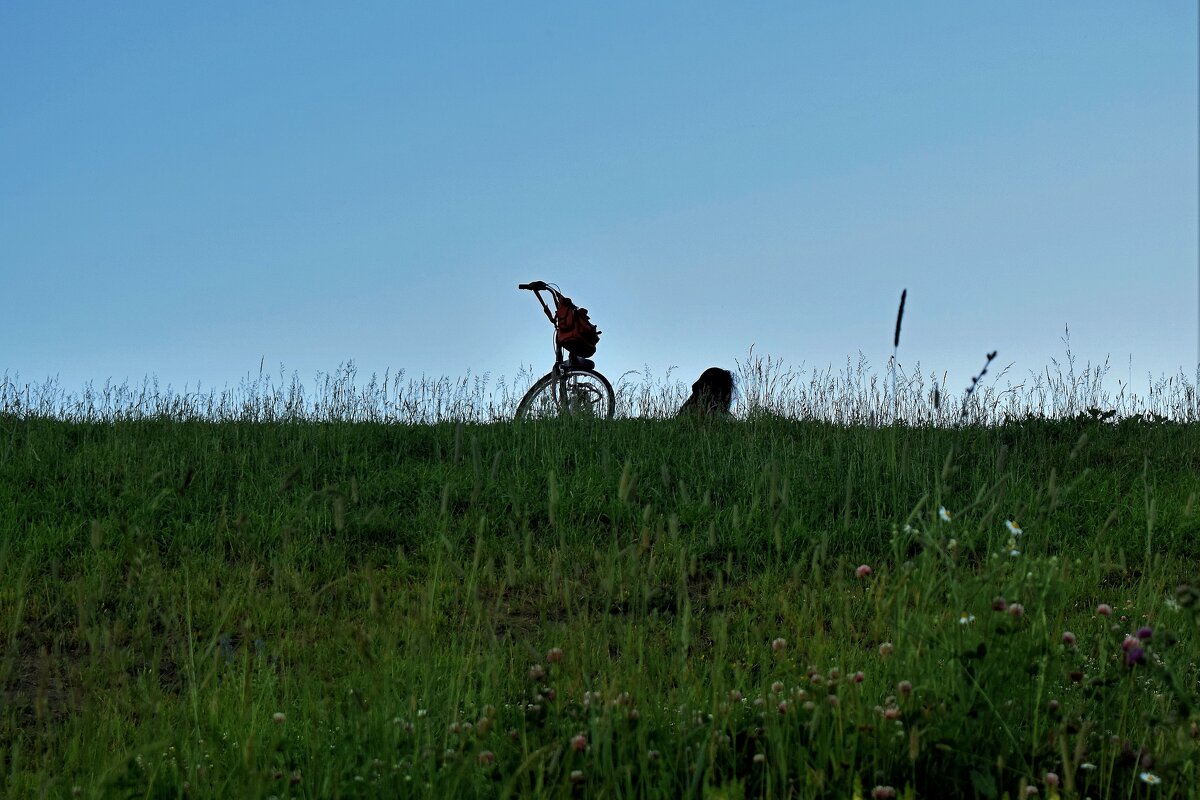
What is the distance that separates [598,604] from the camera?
5.49m

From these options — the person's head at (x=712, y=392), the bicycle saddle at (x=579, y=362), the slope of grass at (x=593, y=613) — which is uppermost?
the bicycle saddle at (x=579, y=362)

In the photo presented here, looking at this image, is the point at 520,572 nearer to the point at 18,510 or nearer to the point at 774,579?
the point at 774,579

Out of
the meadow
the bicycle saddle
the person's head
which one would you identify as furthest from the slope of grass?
the bicycle saddle

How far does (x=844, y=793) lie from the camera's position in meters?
2.65

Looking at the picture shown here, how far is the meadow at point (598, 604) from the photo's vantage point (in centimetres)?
278

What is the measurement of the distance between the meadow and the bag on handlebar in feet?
4.37

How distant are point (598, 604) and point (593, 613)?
0.11m

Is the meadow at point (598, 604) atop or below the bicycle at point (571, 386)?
below

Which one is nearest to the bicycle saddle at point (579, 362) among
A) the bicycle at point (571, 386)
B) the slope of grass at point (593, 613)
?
the bicycle at point (571, 386)

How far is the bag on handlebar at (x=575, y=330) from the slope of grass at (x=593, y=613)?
2.52 metres

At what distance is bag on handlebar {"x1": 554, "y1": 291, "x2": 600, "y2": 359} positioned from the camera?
12.9 meters

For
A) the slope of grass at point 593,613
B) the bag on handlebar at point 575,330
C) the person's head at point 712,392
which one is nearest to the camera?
the slope of grass at point 593,613

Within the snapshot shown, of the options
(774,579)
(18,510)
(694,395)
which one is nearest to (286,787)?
(774,579)

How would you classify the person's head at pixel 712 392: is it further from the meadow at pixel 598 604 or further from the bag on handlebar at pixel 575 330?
the bag on handlebar at pixel 575 330
